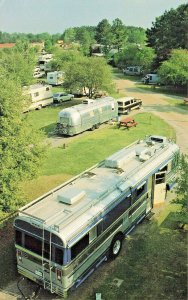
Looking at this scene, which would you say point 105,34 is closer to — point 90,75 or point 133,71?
point 133,71

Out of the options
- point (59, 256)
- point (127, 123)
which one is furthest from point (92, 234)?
point (127, 123)

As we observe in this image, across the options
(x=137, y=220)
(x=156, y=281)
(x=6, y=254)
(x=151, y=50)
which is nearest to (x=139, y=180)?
(x=137, y=220)

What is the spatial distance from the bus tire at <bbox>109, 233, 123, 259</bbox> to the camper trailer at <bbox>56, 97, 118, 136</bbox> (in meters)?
17.0

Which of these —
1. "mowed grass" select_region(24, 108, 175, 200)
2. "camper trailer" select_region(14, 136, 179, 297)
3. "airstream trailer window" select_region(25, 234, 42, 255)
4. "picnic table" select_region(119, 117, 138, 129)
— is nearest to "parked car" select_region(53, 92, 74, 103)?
"mowed grass" select_region(24, 108, 175, 200)

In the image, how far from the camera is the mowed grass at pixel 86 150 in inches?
824

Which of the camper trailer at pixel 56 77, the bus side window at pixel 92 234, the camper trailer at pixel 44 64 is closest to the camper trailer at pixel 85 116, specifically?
the bus side window at pixel 92 234

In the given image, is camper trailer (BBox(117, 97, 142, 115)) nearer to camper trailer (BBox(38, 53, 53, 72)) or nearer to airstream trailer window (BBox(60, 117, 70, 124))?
airstream trailer window (BBox(60, 117, 70, 124))

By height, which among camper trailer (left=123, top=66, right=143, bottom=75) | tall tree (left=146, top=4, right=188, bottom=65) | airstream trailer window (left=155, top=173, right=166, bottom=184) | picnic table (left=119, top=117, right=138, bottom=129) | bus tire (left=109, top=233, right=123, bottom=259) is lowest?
bus tire (left=109, top=233, right=123, bottom=259)

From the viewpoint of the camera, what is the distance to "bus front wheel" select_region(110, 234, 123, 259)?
13203mm

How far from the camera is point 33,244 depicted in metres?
11.1

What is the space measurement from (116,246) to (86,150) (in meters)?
13.6

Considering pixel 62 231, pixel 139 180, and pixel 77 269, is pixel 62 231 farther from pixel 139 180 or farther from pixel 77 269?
pixel 139 180

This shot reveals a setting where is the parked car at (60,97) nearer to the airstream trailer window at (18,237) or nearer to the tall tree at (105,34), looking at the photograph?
the airstream trailer window at (18,237)

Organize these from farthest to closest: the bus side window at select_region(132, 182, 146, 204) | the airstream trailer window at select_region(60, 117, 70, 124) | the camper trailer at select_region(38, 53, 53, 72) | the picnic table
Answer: the camper trailer at select_region(38, 53, 53, 72) → the picnic table → the airstream trailer window at select_region(60, 117, 70, 124) → the bus side window at select_region(132, 182, 146, 204)
